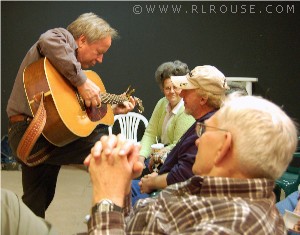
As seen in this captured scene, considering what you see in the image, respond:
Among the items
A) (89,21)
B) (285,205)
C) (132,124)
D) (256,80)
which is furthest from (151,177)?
(256,80)

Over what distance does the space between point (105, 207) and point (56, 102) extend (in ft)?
4.13

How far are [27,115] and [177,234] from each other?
4.68 feet

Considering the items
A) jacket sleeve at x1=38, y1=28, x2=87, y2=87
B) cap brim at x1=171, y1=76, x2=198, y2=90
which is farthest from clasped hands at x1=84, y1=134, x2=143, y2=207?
jacket sleeve at x1=38, y1=28, x2=87, y2=87

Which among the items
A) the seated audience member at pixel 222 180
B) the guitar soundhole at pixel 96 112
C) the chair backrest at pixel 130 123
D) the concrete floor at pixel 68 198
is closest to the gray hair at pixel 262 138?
the seated audience member at pixel 222 180

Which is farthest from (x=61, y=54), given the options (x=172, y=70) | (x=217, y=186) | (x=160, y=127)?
(x=217, y=186)

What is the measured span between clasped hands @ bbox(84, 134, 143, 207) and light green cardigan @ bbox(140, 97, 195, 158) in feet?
5.13

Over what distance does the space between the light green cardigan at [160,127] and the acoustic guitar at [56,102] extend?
57cm

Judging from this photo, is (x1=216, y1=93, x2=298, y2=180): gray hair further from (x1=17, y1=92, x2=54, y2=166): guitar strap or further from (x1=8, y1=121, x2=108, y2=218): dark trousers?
(x1=8, y1=121, x2=108, y2=218): dark trousers

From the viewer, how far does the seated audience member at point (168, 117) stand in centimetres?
270

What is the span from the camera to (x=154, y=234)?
109 centimetres

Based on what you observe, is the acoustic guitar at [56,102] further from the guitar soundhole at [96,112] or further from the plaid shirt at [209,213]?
the plaid shirt at [209,213]

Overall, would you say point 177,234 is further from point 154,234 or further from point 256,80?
point 256,80

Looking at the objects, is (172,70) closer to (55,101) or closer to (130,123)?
(55,101)

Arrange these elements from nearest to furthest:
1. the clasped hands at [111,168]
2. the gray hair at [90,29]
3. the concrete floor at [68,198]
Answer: the clasped hands at [111,168], the gray hair at [90,29], the concrete floor at [68,198]
